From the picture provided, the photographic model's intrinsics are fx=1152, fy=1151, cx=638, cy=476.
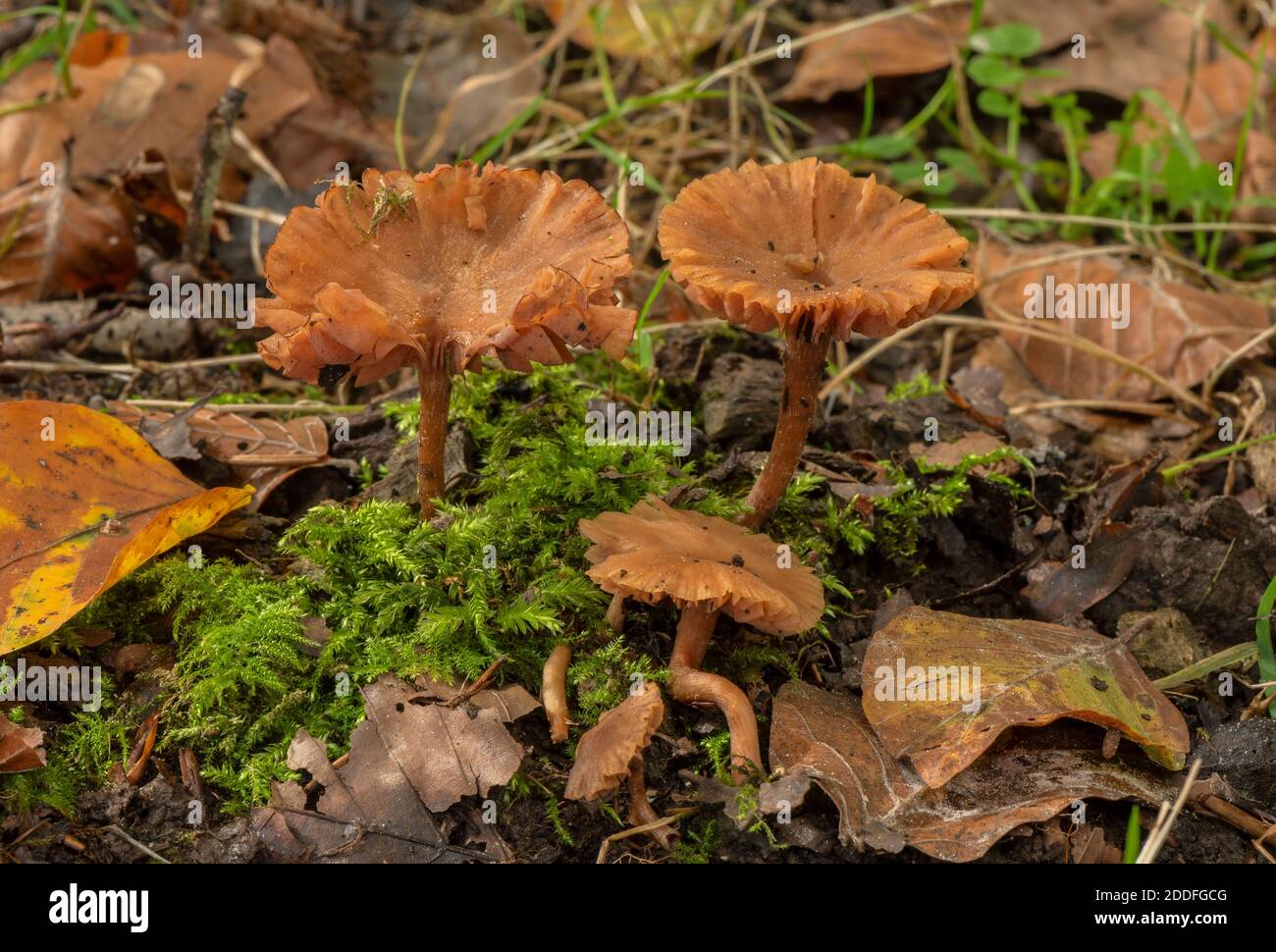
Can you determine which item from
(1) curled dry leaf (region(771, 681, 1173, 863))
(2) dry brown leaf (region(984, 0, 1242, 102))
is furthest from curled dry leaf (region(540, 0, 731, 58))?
(1) curled dry leaf (region(771, 681, 1173, 863))

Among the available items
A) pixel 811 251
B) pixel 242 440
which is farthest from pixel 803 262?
pixel 242 440

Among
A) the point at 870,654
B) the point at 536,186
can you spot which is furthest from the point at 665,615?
the point at 536,186

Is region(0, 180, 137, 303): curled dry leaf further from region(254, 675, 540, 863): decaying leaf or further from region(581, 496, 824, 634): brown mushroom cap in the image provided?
region(581, 496, 824, 634): brown mushroom cap

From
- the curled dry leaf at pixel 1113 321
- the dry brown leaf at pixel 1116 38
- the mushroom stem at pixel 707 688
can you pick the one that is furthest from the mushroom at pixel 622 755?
the dry brown leaf at pixel 1116 38

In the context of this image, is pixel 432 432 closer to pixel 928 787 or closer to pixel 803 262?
pixel 803 262

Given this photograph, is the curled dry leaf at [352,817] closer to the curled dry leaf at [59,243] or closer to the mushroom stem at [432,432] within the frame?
the mushroom stem at [432,432]

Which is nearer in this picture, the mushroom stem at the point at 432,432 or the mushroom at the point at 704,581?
the mushroom at the point at 704,581
